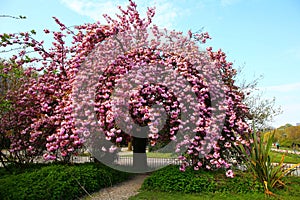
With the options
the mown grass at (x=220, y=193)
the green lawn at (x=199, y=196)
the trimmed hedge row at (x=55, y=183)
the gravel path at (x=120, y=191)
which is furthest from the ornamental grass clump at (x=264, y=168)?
the trimmed hedge row at (x=55, y=183)

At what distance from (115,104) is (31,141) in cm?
372

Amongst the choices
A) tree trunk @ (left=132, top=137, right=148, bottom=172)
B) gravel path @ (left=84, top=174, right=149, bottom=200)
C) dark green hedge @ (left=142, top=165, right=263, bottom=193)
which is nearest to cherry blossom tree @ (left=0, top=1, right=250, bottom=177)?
dark green hedge @ (left=142, top=165, right=263, bottom=193)

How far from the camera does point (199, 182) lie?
6.82m

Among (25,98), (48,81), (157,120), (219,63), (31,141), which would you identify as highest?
(219,63)

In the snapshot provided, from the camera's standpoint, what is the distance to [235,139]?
7656mm

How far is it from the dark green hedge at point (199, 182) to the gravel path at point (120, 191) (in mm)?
484

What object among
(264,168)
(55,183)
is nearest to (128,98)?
(55,183)

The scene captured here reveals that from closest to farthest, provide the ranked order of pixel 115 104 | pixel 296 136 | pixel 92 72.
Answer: pixel 115 104
pixel 92 72
pixel 296 136

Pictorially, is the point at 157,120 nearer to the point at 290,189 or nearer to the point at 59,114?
the point at 59,114

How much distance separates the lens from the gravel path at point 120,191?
660 cm

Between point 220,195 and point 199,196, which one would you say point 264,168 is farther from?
point 199,196

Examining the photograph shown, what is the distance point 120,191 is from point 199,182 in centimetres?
232

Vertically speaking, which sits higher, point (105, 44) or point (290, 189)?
point (105, 44)

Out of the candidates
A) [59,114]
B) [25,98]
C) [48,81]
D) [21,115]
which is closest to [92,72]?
[59,114]
